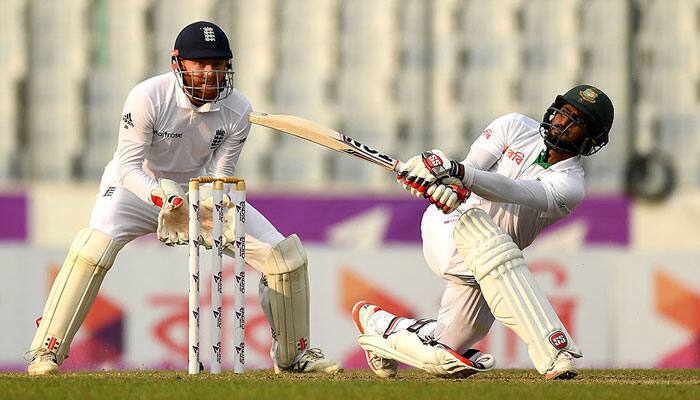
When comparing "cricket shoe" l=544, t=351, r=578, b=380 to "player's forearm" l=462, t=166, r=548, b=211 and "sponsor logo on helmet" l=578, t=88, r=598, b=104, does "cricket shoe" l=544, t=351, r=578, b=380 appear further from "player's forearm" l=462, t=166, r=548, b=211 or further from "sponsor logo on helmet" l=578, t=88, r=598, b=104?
"sponsor logo on helmet" l=578, t=88, r=598, b=104

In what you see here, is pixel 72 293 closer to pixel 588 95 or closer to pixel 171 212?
pixel 171 212

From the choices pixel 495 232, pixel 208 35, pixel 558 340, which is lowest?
pixel 558 340

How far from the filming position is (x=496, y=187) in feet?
15.4

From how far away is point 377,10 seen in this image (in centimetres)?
880

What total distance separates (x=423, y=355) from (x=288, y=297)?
21.6 inches

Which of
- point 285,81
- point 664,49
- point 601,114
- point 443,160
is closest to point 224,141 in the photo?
point 443,160

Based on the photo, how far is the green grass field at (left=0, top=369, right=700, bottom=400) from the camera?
4.25 m

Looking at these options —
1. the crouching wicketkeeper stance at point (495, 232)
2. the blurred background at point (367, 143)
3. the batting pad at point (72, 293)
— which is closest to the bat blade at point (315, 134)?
the crouching wicketkeeper stance at point (495, 232)

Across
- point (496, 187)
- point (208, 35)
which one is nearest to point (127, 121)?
point (208, 35)

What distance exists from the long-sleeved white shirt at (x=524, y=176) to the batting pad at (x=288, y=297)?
60 cm

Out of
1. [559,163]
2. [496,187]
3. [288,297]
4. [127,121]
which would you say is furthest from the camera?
[288,297]

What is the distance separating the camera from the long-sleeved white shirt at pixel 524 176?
4859mm

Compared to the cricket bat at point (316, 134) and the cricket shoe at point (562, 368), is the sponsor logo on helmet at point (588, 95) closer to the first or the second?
the cricket bat at point (316, 134)

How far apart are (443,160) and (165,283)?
3645 millimetres
